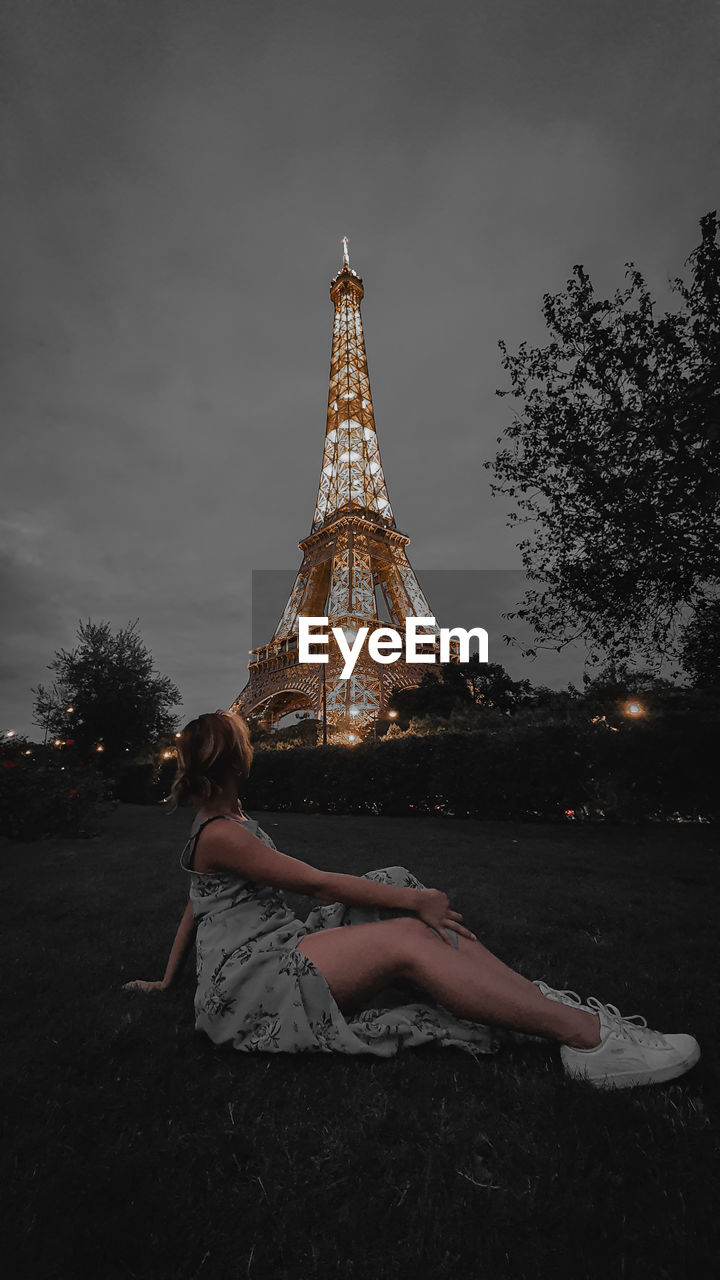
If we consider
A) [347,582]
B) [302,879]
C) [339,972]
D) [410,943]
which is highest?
[347,582]

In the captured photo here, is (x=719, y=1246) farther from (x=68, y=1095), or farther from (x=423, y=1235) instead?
(x=68, y=1095)

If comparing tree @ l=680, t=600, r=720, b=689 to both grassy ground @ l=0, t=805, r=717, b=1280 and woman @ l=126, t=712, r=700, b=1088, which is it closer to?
grassy ground @ l=0, t=805, r=717, b=1280

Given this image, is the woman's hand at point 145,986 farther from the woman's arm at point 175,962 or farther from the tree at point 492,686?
the tree at point 492,686

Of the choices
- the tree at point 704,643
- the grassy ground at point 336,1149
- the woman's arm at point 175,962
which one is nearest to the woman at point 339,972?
the grassy ground at point 336,1149

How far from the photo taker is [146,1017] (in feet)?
8.82

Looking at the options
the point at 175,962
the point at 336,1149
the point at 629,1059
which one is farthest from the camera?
the point at 175,962

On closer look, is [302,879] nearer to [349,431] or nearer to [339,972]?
[339,972]

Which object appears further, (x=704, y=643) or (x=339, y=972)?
(x=704, y=643)

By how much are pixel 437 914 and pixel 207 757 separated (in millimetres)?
1161

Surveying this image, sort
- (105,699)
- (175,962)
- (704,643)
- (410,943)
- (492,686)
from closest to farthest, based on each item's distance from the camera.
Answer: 1. (410,943)
2. (175,962)
3. (704,643)
4. (105,699)
5. (492,686)

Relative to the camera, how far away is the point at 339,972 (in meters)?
2.20

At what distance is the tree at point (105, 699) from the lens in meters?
23.4

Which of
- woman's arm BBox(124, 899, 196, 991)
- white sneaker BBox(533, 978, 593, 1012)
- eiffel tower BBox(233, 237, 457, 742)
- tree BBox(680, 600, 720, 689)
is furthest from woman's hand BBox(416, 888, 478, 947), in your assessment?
eiffel tower BBox(233, 237, 457, 742)

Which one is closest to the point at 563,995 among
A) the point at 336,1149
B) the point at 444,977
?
the point at 444,977
